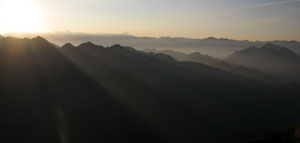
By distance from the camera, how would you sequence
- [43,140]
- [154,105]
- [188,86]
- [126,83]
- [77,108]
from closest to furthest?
[43,140] < [77,108] < [154,105] < [126,83] < [188,86]

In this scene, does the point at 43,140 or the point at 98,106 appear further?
the point at 98,106

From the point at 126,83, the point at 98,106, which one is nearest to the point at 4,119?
the point at 98,106

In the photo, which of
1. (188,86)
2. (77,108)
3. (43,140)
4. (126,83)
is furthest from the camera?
(188,86)

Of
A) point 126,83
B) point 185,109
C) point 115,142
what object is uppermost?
point 126,83

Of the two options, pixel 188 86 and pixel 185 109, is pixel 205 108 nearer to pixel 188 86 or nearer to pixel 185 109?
pixel 185 109

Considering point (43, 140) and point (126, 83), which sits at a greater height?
point (126, 83)

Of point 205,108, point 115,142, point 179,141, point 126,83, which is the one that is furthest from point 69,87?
point 205,108
